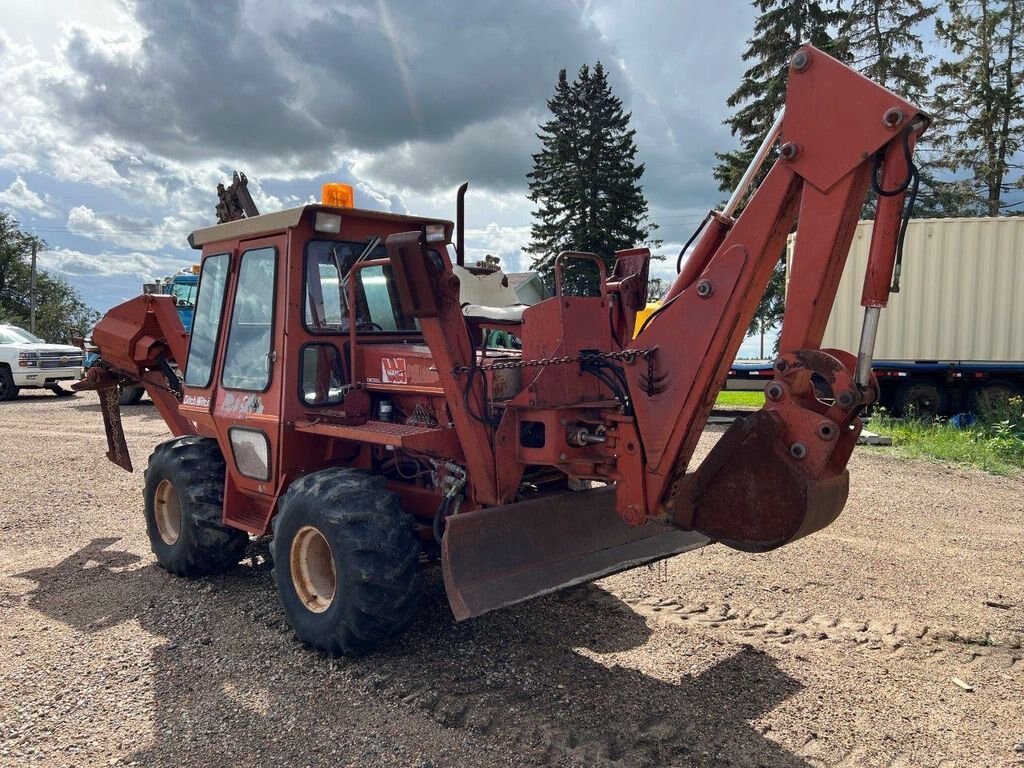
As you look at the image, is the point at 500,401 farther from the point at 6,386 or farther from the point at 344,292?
the point at 6,386

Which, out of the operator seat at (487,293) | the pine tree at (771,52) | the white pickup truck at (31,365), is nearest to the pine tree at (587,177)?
the pine tree at (771,52)

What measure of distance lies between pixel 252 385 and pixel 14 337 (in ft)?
58.7

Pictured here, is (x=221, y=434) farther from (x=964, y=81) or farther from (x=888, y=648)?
(x=964, y=81)

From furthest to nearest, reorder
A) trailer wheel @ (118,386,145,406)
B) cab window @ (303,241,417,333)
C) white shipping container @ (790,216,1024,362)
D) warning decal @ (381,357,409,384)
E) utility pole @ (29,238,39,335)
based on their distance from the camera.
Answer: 1. utility pole @ (29,238,39,335)
2. trailer wheel @ (118,386,145,406)
3. white shipping container @ (790,216,1024,362)
4. cab window @ (303,241,417,333)
5. warning decal @ (381,357,409,384)

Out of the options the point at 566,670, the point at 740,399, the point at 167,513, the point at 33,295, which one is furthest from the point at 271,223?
the point at 33,295

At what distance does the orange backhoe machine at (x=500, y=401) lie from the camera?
10.9 ft

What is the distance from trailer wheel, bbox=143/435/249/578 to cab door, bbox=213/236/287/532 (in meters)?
0.16

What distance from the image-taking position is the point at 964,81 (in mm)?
23906

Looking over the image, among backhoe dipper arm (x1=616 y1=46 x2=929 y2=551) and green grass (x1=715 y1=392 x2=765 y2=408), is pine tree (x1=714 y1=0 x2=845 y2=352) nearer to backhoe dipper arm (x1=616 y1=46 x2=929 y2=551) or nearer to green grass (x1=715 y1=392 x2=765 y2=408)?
green grass (x1=715 y1=392 x2=765 y2=408)

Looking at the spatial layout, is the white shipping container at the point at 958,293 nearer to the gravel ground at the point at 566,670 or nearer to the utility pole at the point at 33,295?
the gravel ground at the point at 566,670

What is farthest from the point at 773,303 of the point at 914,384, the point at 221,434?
the point at 221,434

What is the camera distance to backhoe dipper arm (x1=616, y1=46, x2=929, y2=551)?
322 centimetres

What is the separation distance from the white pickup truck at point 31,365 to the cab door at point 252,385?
597 inches

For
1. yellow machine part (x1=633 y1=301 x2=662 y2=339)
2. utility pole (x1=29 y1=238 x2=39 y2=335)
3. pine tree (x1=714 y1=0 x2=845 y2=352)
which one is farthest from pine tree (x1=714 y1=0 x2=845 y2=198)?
utility pole (x1=29 y1=238 x2=39 y2=335)
